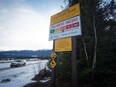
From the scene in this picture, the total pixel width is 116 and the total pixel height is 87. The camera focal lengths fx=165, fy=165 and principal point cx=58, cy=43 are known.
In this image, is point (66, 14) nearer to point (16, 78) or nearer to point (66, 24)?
point (66, 24)

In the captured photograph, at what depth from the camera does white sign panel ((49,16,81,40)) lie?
346 inches

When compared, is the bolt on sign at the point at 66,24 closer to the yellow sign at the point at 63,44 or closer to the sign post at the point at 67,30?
the sign post at the point at 67,30

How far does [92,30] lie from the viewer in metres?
13.6

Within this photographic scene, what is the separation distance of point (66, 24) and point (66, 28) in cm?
24

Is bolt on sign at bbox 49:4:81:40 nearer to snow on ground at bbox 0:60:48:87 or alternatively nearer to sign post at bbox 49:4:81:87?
sign post at bbox 49:4:81:87

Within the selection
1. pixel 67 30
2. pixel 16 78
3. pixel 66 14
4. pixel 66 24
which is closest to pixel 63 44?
pixel 67 30

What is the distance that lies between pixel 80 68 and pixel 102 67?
171 centimetres

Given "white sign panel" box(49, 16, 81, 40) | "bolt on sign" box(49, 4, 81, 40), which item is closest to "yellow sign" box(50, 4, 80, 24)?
"bolt on sign" box(49, 4, 81, 40)

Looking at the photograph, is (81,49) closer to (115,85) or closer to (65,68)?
(65,68)

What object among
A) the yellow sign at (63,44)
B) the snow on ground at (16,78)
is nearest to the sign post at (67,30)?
the yellow sign at (63,44)

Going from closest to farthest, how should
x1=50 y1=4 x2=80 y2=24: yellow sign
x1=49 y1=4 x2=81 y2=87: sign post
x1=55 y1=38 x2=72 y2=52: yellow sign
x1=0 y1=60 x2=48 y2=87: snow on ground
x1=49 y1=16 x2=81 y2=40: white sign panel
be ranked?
x1=49 y1=4 x2=81 y2=87: sign post < x1=49 y1=16 x2=81 y2=40: white sign panel < x1=50 y1=4 x2=80 y2=24: yellow sign < x1=55 y1=38 x2=72 y2=52: yellow sign < x1=0 y1=60 x2=48 y2=87: snow on ground

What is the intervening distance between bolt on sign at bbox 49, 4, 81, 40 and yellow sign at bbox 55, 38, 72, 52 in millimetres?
245

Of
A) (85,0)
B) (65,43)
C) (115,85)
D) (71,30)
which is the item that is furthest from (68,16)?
(115,85)

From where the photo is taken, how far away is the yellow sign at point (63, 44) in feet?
30.0
